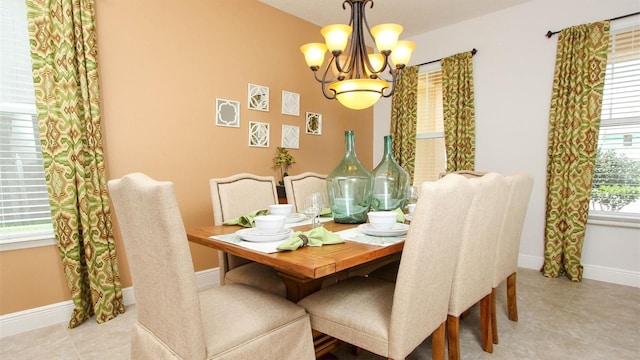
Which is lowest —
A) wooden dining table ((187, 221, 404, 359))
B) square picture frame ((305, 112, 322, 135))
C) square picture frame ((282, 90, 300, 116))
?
wooden dining table ((187, 221, 404, 359))

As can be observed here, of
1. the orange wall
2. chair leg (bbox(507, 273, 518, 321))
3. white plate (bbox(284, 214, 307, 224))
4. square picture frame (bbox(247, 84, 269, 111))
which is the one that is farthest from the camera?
square picture frame (bbox(247, 84, 269, 111))

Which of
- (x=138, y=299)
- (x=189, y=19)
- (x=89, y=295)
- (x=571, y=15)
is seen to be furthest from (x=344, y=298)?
(x=571, y=15)

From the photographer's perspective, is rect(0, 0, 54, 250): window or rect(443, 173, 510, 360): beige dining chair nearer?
rect(443, 173, 510, 360): beige dining chair

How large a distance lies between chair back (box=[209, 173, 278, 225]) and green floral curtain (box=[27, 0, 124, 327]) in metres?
0.85

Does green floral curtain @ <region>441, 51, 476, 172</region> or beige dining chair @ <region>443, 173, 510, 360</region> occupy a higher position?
green floral curtain @ <region>441, 51, 476, 172</region>

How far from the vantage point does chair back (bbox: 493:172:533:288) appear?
72.8 inches

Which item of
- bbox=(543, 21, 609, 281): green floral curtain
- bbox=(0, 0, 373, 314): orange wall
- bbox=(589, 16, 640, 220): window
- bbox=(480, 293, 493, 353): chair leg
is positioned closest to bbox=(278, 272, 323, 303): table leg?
bbox=(480, 293, 493, 353): chair leg

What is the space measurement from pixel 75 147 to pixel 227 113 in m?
1.24

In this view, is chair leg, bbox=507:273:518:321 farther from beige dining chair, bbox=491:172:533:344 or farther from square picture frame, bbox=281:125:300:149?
square picture frame, bbox=281:125:300:149

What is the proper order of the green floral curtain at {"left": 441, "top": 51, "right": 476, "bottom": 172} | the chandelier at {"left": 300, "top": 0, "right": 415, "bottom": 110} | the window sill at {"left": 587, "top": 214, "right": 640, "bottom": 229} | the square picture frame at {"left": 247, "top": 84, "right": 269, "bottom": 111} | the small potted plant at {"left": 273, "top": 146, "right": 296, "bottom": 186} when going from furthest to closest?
the green floral curtain at {"left": 441, "top": 51, "right": 476, "bottom": 172}, the small potted plant at {"left": 273, "top": 146, "right": 296, "bottom": 186}, the square picture frame at {"left": 247, "top": 84, "right": 269, "bottom": 111}, the window sill at {"left": 587, "top": 214, "right": 640, "bottom": 229}, the chandelier at {"left": 300, "top": 0, "right": 415, "bottom": 110}

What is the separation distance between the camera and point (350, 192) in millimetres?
1812

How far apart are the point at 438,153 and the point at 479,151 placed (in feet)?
1.61

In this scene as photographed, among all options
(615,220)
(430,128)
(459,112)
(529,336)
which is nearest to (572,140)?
(615,220)

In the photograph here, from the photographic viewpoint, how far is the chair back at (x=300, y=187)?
2480 millimetres
